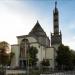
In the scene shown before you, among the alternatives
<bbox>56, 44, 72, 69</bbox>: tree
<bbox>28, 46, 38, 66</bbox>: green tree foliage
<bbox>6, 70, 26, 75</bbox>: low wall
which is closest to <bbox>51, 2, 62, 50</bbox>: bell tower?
<bbox>56, 44, 72, 69</bbox>: tree

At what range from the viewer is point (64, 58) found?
6575 cm

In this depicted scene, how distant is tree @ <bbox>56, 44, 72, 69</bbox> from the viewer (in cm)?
6544

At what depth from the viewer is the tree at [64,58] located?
6544 cm

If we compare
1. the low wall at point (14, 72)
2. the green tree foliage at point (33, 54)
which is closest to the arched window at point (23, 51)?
the green tree foliage at point (33, 54)

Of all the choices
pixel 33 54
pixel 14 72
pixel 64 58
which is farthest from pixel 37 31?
pixel 14 72

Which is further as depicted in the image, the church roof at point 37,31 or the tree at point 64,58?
the church roof at point 37,31

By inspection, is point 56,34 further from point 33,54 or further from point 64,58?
point 33,54

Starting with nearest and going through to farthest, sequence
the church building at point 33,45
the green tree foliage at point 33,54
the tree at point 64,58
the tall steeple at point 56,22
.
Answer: the green tree foliage at point 33,54 → the church building at point 33,45 → the tree at point 64,58 → the tall steeple at point 56,22

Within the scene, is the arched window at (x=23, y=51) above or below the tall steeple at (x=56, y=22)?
below

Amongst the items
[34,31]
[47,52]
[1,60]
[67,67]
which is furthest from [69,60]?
[1,60]

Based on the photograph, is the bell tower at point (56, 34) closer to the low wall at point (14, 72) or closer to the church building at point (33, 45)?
the church building at point (33, 45)

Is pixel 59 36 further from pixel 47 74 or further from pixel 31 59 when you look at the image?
pixel 47 74

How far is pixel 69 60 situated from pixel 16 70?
22872 millimetres

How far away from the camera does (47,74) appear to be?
144ft
